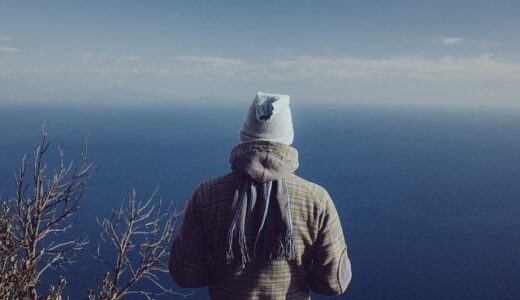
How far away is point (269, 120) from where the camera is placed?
2574 millimetres

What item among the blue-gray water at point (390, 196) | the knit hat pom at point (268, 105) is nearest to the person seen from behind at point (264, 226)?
the knit hat pom at point (268, 105)

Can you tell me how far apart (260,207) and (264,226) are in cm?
13

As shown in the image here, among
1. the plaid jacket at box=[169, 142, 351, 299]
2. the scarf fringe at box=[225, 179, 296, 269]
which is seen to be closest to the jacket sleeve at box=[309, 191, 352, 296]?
the plaid jacket at box=[169, 142, 351, 299]

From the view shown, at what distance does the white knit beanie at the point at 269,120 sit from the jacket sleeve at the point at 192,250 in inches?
19.9

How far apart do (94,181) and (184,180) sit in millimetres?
19374

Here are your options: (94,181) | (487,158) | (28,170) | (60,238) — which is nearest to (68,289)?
(60,238)

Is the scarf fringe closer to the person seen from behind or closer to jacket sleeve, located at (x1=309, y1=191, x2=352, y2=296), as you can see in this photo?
the person seen from behind

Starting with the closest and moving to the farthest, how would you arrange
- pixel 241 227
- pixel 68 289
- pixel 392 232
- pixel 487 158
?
pixel 241 227, pixel 68 289, pixel 392 232, pixel 487 158

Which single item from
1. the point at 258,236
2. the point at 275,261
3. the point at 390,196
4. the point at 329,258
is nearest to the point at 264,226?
the point at 258,236

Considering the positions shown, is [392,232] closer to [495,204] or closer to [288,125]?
[495,204]

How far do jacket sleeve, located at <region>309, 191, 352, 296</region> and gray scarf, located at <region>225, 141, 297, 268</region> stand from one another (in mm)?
205

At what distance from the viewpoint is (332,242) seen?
265 cm

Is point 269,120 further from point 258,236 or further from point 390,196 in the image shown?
point 390,196

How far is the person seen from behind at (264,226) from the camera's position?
2525mm
